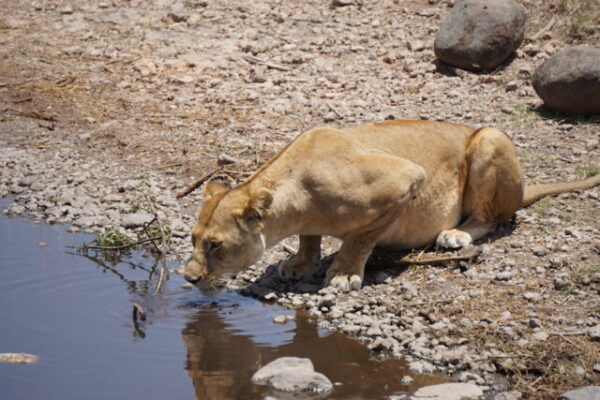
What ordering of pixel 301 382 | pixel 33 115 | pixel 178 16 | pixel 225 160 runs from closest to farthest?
pixel 301 382
pixel 225 160
pixel 33 115
pixel 178 16

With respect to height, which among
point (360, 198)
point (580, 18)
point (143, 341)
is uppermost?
point (580, 18)

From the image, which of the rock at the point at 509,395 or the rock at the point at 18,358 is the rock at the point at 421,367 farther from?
the rock at the point at 18,358

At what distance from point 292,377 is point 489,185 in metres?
3.49

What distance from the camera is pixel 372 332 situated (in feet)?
25.0

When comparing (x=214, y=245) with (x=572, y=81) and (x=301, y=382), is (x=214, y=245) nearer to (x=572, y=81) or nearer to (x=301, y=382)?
(x=301, y=382)

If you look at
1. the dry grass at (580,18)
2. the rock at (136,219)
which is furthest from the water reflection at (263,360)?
the dry grass at (580,18)

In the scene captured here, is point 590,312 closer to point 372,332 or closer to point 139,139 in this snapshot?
point 372,332

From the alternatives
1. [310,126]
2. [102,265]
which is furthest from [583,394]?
[310,126]

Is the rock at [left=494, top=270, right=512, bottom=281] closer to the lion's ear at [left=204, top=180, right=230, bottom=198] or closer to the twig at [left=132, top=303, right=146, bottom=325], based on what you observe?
the lion's ear at [left=204, top=180, right=230, bottom=198]

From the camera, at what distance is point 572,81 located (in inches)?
Answer: 484

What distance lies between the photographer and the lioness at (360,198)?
802cm

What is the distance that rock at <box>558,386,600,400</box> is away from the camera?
613 centimetres

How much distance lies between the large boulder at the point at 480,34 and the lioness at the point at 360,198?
4815 mm

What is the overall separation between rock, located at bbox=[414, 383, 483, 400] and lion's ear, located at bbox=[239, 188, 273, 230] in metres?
2.15
